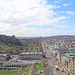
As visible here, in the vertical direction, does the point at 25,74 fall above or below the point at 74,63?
below

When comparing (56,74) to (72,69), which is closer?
(72,69)

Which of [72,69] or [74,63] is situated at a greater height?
[74,63]

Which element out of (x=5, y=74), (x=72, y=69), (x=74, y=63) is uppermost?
(x=74, y=63)

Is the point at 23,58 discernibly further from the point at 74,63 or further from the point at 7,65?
the point at 74,63

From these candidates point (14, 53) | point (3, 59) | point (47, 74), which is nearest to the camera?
point (47, 74)

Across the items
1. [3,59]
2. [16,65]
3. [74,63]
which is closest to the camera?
[74,63]

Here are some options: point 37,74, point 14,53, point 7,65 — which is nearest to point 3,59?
point 7,65

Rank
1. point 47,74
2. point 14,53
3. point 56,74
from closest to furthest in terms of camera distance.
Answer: point 47,74 < point 56,74 < point 14,53

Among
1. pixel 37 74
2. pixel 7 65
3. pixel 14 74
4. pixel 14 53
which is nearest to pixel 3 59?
pixel 7 65

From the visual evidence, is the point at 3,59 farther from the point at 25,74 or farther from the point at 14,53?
the point at 25,74
